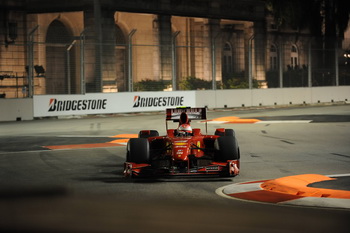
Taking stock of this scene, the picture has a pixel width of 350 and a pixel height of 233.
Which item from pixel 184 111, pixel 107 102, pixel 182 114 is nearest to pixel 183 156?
pixel 182 114

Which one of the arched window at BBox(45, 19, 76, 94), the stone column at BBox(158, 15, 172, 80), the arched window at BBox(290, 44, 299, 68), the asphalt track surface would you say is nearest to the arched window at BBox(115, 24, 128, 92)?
the stone column at BBox(158, 15, 172, 80)

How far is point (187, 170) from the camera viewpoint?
10469 millimetres

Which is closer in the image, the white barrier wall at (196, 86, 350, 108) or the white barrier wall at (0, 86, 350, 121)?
the white barrier wall at (0, 86, 350, 121)

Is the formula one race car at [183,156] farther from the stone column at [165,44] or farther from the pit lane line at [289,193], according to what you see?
the stone column at [165,44]

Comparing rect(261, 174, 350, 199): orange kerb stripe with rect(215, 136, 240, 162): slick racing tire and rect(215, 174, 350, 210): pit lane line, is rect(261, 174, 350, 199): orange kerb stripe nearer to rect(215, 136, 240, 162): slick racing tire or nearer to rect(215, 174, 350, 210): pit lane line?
rect(215, 174, 350, 210): pit lane line

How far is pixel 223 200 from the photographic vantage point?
8758mm

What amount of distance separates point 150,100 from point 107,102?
2.31 metres

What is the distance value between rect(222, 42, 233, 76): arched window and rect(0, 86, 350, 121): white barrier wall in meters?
7.78

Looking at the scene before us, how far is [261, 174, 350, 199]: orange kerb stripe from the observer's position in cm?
902

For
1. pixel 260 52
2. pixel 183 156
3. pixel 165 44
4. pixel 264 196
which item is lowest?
pixel 264 196

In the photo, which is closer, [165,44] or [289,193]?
[289,193]

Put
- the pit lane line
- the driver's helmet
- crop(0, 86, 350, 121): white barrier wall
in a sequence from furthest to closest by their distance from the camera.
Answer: crop(0, 86, 350, 121): white barrier wall < the driver's helmet < the pit lane line

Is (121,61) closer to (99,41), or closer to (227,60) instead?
(99,41)

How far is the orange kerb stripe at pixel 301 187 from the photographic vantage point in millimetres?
9016
